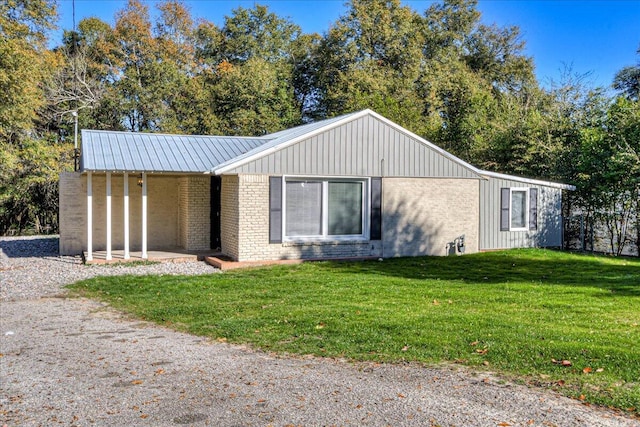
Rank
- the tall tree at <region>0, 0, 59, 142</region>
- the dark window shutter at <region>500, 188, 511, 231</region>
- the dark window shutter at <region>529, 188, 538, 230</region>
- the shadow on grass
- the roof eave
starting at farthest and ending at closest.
Result: the tall tree at <region>0, 0, 59, 142</region>
the dark window shutter at <region>529, 188, 538, 230</region>
the dark window shutter at <region>500, 188, 511, 231</region>
the roof eave
the shadow on grass

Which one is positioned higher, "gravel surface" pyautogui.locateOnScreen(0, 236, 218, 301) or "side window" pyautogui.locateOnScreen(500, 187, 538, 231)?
"side window" pyautogui.locateOnScreen(500, 187, 538, 231)

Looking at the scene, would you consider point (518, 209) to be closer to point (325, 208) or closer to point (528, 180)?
point (528, 180)

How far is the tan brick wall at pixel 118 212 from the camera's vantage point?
631 inches

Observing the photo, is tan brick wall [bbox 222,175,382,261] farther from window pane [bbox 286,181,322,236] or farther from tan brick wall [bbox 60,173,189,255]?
tan brick wall [bbox 60,173,189,255]

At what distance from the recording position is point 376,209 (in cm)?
1521

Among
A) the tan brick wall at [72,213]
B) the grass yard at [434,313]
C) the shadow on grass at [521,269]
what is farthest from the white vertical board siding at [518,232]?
the tan brick wall at [72,213]

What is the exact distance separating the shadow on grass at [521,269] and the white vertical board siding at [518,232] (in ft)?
2.56

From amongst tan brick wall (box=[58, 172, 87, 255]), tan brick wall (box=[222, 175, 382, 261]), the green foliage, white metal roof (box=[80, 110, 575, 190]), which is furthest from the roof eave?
the green foliage

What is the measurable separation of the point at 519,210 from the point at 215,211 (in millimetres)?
9270

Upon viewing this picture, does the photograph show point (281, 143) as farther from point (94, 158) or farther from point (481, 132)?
point (481, 132)

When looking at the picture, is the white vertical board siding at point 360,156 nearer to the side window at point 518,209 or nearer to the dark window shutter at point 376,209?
the dark window shutter at point 376,209

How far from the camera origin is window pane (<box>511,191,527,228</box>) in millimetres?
17531

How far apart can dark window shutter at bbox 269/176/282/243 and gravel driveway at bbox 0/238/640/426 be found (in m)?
6.66

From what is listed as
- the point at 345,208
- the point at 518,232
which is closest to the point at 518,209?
the point at 518,232
